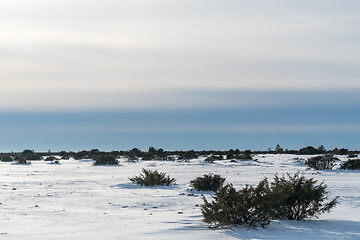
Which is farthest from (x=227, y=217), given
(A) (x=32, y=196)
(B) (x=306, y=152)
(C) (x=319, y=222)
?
(B) (x=306, y=152)

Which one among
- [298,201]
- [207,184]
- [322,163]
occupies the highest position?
[322,163]

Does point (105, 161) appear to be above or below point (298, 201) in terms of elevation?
above

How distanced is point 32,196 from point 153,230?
7015 millimetres

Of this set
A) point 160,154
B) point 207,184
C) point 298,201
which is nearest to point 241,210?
point 298,201

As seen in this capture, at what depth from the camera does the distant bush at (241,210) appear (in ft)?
29.9

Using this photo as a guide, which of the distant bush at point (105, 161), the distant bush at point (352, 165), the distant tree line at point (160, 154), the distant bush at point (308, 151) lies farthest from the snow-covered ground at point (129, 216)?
the distant bush at point (308, 151)

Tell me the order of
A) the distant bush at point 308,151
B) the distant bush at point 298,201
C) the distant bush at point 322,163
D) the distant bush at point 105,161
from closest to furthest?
the distant bush at point 298,201 < the distant bush at point 322,163 < the distant bush at point 105,161 < the distant bush at point 308,151

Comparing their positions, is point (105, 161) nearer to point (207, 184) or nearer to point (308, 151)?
point (207, 184)

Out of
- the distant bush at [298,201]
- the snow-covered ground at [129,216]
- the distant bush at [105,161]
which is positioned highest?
the distant bush at [105,161]

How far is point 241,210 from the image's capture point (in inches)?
360

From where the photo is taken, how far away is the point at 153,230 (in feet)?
29.4

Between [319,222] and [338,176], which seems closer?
[319,222]

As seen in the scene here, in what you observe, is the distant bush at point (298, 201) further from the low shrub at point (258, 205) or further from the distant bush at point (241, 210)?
the distant bush at point (241, 210)

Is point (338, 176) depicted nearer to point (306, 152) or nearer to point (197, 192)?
point (197, 192)
